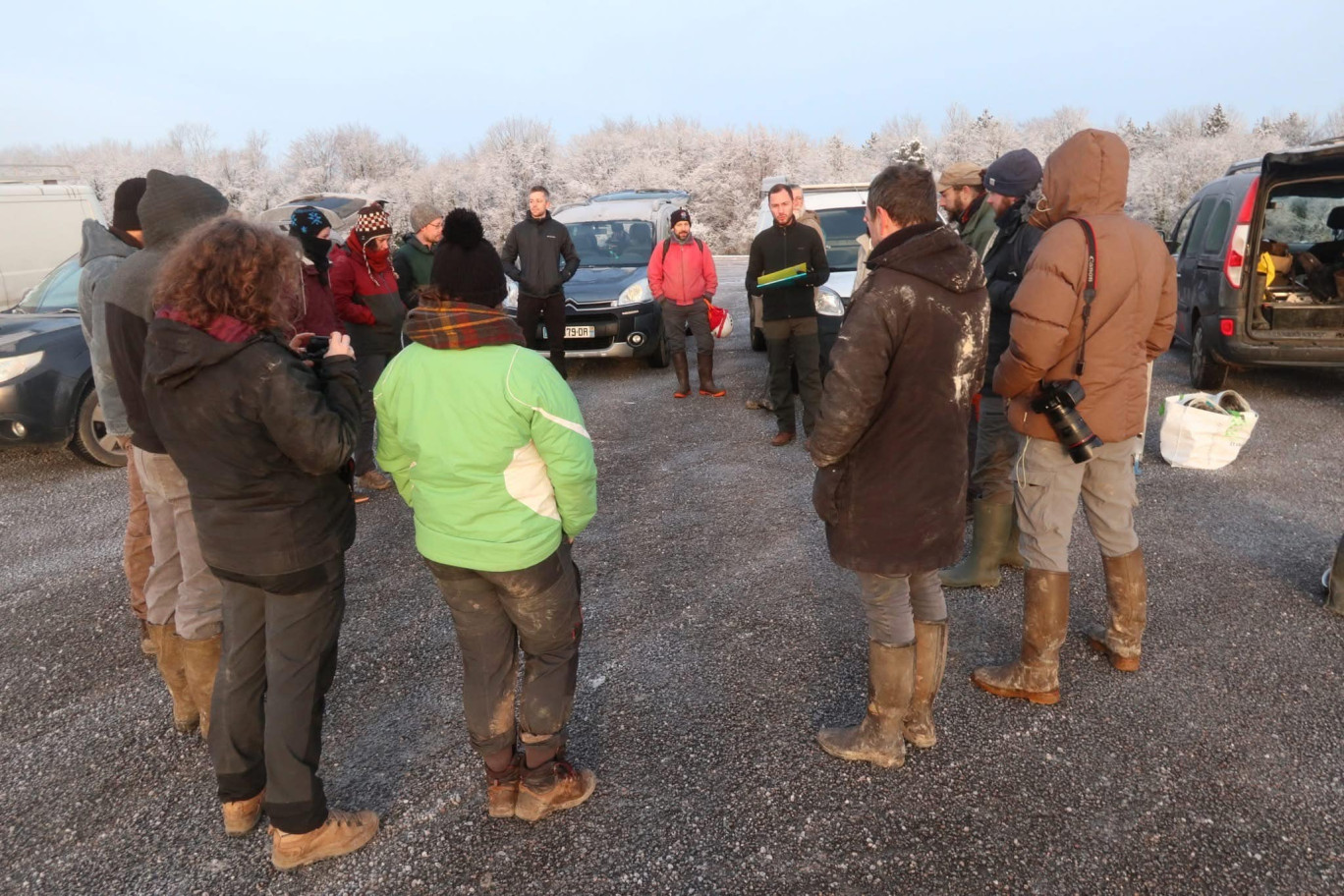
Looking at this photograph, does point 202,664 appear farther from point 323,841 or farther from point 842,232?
point 842,232

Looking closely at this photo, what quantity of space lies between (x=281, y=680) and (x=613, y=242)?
902 cm

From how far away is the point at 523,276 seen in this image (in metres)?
8.23

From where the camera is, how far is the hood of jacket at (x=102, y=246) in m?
3.43

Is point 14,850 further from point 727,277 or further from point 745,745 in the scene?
point 727,277

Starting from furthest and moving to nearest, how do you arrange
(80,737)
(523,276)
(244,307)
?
(523,276), (80,737), (244,307)

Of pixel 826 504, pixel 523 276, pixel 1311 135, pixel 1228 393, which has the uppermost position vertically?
pixel 1311 135

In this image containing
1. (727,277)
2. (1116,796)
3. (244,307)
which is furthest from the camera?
(727,277)

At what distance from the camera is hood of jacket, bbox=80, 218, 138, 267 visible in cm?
343

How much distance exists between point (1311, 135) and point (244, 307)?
63.0m

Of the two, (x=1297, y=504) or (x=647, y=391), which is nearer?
(x=1297, y=504)

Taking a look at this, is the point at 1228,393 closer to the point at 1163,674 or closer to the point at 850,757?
the point at 1163,674

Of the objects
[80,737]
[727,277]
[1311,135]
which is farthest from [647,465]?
[1311,135]

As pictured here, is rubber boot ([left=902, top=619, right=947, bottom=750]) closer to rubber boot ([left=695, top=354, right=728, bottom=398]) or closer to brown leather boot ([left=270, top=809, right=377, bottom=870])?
brown leather boot ([left=270, top=809, right=377, bottom=870])

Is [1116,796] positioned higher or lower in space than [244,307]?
lower
